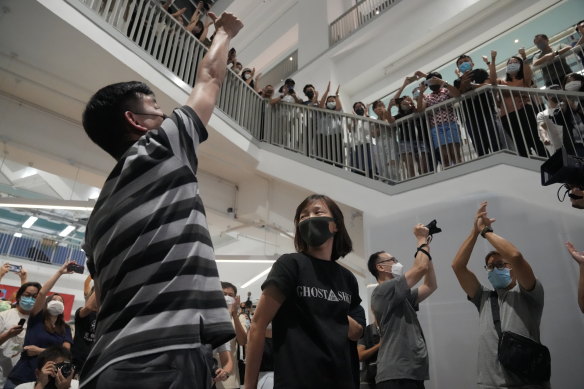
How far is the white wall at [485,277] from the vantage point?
3.75 meters

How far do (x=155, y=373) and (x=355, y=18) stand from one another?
12.6 meters

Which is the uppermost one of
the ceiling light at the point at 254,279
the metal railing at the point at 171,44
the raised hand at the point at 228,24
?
the metal railing at the point at 171,44

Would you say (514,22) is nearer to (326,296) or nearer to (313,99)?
(313,99)

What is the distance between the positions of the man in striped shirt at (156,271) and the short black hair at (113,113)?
0.06 metres

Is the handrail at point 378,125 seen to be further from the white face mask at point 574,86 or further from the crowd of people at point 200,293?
the crowd of people at point 200,293

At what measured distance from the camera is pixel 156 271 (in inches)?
36.1

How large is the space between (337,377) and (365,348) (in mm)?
2594

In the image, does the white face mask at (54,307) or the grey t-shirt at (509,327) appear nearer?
the grey t-shirt at (509,327)

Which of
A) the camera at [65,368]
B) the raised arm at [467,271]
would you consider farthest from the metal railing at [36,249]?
the raised arm at [467,271]

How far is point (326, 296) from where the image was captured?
167cm

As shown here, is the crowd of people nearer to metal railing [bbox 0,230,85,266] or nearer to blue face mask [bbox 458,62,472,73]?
blue face mask [bbox 458,62,472,73]

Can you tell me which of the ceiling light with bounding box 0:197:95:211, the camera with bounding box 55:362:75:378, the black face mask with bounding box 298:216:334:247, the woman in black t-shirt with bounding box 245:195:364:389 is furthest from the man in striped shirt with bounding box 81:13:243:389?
the ceiling light with bounding box 0:197:95:211

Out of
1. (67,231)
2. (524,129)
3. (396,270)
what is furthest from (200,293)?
(67,231)

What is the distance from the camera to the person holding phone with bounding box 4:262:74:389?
11.5ft
